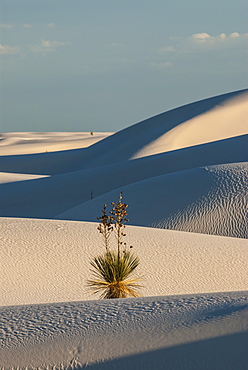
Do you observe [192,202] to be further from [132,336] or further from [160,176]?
[132,336]

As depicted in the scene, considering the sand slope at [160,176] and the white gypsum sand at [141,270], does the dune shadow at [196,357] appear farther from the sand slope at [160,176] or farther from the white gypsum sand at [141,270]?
the sand slope at [160,176]

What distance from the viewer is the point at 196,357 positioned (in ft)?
11.8

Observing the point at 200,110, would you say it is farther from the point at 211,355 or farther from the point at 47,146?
the point at 211,355

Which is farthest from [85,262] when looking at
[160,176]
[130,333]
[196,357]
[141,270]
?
[160,176]

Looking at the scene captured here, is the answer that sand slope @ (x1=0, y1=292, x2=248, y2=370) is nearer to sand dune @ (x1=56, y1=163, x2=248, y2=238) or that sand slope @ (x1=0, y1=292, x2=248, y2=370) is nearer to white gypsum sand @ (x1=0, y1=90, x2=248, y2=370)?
white gypsum sand @ (x1=0, y1=90, x2=248, y2=370)

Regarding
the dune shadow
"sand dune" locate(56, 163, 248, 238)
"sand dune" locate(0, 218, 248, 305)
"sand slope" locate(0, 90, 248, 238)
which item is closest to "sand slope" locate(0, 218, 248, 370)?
the dune shadow

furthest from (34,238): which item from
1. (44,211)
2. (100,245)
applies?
(44,211)

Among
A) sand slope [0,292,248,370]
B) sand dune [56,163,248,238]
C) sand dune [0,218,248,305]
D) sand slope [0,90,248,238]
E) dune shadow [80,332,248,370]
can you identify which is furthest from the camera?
sand slope [0,90,248,238]

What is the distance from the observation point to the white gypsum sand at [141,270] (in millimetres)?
3744

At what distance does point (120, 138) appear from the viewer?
153 ft

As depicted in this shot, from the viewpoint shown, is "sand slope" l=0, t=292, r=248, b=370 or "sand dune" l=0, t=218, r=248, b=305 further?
"sand dune" l=0, t=218, r=248, b=305

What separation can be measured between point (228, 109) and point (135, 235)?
32326 millimetres

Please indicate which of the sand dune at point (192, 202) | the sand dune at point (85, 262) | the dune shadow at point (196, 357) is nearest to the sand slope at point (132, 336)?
the dune shadow at point (196, 357)

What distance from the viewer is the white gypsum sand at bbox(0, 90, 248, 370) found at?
12.3 feet
